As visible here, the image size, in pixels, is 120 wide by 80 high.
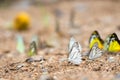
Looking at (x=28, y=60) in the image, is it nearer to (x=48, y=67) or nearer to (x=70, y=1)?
(x=48, y=67)

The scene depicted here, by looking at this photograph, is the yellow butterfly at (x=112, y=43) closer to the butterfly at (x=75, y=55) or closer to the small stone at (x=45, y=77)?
the butterfly at (x=75, y=55)

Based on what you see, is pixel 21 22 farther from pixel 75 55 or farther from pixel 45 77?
pixel 45 77

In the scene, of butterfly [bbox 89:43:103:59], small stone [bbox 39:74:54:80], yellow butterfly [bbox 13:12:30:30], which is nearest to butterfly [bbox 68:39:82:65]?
butterfly [bbox 89:43:103:59]

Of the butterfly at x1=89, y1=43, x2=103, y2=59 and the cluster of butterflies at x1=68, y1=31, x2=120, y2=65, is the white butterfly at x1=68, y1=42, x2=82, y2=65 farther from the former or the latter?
the butterfly at x1=89, y1=43, x2=103, y2=59

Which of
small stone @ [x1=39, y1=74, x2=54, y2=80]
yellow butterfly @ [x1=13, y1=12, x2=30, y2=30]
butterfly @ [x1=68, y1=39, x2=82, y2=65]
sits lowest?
small stone @ [x1=39, y1=74, x2=54, y2=80]

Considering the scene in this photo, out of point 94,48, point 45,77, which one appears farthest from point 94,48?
point 45,77

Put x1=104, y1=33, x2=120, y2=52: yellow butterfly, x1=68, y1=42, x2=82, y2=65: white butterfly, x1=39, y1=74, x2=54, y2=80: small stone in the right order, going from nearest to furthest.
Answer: x1=39, y1=74, x2=54, y2=80: small stone → x1=68, y1=42, x2=82, y2=65: white butterfly → x1=104, y1=33, x2=120, y2=52: yellow butterfly

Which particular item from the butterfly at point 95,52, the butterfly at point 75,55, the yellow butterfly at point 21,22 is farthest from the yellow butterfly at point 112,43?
the yellow butterfly at point 21,22
